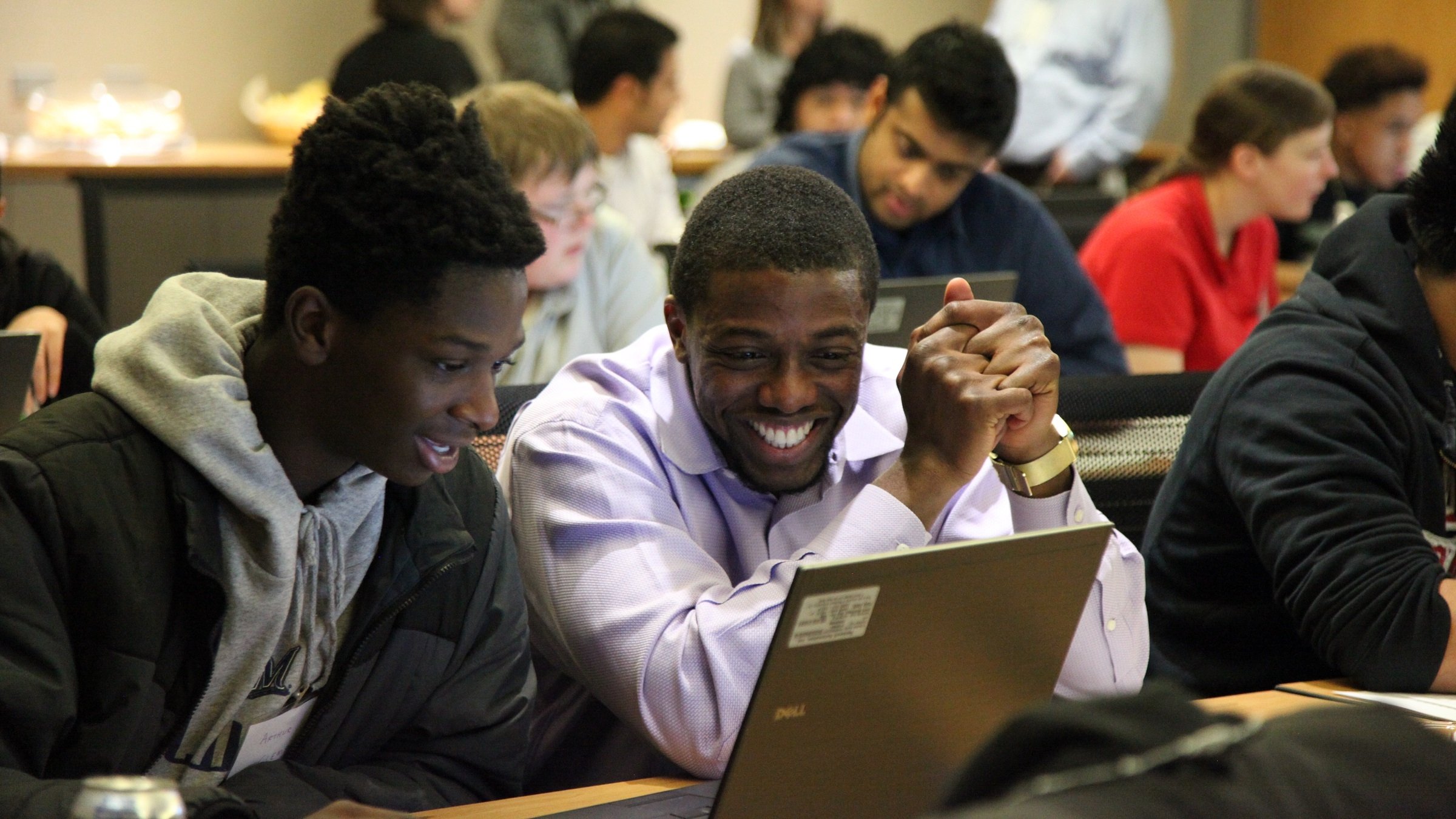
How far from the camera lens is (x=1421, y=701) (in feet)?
4.42

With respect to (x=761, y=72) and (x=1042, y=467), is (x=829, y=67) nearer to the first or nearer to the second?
(x=761, y=72)

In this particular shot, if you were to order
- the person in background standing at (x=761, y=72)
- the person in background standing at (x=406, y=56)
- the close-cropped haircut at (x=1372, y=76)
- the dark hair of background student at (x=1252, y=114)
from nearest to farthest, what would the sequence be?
1. the dark hair of background student at (x=1252, y=114)
2. the close-cropped haircut at (x=1372, y=76)
3. the person in background standing at (x=406, y=56)
4. the person in background standing at (x=761, y=72)

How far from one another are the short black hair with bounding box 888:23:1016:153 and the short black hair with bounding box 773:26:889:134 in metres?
1.73

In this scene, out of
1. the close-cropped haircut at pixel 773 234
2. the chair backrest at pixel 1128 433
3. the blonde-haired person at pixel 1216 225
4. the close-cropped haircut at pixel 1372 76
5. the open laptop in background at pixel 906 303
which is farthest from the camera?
the close-cropped haircut at pixel 1372 76

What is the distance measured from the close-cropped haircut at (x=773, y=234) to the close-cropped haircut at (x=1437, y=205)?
1.98 feet

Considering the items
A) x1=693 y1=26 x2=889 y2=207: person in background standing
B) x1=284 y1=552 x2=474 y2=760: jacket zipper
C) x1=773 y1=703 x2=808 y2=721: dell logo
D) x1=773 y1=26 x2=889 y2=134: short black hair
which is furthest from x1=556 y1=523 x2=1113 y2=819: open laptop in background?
x1=773 y1=26 x2=889 y2=134: short black hair

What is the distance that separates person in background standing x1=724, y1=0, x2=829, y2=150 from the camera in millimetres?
5812

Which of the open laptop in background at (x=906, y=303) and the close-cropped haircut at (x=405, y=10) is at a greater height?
the open laptop in background at (x=906, y=303)

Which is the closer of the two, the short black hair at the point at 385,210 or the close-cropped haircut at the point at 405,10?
the short black hair at the point at 385,210

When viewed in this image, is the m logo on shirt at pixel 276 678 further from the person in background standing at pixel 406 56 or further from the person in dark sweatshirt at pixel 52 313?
the person in background standing at pixel 406 56

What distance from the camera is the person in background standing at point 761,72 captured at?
19.1ft

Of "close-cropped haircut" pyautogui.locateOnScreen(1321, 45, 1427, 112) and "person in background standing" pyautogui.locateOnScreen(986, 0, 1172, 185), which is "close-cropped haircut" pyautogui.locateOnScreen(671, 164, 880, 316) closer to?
"close-cropped haircut" pyautogui.locateOnScreen(1321, 45, 1427, 112)

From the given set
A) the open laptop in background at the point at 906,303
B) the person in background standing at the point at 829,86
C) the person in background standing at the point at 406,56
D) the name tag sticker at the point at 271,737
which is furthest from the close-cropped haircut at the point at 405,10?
the name tag sticker at the point at 271,737

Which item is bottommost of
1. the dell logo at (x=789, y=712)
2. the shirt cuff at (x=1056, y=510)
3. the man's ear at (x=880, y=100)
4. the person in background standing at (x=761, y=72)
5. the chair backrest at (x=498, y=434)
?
the person in background standing at (x=761, y=72)
